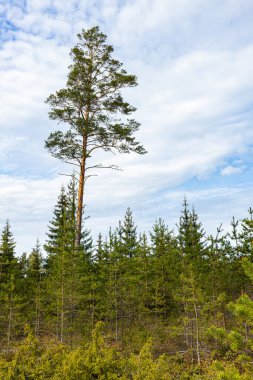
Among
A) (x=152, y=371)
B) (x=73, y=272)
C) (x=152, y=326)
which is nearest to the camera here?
(x=152, y=371)

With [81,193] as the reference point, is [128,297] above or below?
below

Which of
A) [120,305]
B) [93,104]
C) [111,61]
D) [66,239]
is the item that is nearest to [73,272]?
[66,239]

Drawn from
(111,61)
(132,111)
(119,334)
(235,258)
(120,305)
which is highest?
(111,61)

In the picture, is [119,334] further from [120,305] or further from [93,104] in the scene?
[93,104]

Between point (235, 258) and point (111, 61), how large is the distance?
54.2 ft

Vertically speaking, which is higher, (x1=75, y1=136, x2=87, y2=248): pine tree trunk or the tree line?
(x1=75, y1=136, x2=87, y2=248): pine tree trunk

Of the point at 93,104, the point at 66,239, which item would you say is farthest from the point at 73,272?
the point at 93,104

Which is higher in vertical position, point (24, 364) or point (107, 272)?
point (107, 272)

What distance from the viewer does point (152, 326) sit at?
18.4 m

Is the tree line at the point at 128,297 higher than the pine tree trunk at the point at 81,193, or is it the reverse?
the pine tree trunk at the point at 81,193

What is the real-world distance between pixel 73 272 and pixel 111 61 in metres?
12.9

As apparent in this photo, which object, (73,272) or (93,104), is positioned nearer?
(73,272)

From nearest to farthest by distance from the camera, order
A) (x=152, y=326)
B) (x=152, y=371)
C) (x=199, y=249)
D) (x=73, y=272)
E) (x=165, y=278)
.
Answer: (x=152, y=371), (x=73, y=272), (x=152, y=326), (x=165, y=278), (x=199, y=249)

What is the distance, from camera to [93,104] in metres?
20.4
